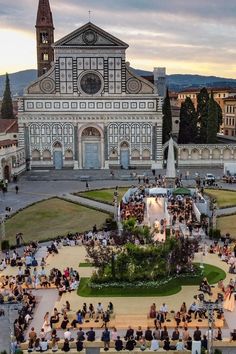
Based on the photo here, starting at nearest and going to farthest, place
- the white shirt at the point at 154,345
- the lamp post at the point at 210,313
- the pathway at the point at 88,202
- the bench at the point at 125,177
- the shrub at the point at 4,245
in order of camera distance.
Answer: the lamp post at the point at 210,313
the white shirt at the point at 154,345
the shrub at the point at 4,245
the pathway at the point at 88,202
the bench at the point at 125,177

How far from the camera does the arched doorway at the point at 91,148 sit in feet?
245

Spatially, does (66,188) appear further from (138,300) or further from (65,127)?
(138,300)

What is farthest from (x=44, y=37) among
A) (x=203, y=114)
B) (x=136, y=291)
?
(x=136, y=291)

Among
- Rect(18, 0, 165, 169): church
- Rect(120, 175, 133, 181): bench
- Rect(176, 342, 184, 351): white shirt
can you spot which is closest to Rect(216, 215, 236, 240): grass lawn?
Rect(176, 342, 184, 351): white shirt

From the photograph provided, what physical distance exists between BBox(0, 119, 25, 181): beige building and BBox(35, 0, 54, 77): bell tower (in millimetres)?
14026

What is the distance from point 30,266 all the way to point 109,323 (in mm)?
10020

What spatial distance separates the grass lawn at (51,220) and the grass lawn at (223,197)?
11.2 metres

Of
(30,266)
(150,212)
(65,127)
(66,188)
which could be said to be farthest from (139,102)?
Answer: (30,266)

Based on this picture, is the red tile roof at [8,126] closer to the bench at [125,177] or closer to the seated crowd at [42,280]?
the bench at [125,177]

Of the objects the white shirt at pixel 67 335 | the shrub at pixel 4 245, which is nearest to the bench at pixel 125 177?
the shrub at pixel 4 245

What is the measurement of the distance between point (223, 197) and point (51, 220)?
17.8 metres

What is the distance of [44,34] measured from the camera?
8525 cm

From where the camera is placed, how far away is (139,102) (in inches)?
2891

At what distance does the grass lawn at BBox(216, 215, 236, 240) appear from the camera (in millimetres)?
41344
